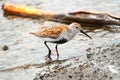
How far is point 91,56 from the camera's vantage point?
744 cm

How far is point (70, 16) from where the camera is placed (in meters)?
10.1

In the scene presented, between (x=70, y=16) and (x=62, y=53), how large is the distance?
1.99m

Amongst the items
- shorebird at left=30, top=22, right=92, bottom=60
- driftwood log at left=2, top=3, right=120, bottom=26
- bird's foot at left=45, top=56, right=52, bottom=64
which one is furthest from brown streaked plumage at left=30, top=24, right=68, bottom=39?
driftwood log at left=2, top=3, right=120, bottom=26

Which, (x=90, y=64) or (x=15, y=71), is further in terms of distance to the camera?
(x=15, y=71)

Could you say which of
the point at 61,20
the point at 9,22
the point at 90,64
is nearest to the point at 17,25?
Result: the point at 9,22

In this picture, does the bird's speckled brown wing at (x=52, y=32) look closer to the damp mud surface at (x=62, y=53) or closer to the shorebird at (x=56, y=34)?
the shorebird at (x=56, y=34)

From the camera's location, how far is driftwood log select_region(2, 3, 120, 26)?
9.76 meters

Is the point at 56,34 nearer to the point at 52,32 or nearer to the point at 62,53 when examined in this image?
the point at 52,32

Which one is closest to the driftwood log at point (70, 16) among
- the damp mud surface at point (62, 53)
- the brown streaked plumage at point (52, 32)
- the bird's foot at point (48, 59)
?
the damp mud surface at point (62, 53)

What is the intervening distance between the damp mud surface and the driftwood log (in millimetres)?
138

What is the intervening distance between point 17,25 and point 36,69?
3143 millimetres

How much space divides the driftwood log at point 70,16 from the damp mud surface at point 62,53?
0.14 m

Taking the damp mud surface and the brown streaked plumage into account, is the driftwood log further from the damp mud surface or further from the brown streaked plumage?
the brown streaked plumage

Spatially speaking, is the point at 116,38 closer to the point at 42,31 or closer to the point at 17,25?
the point at 42,31
